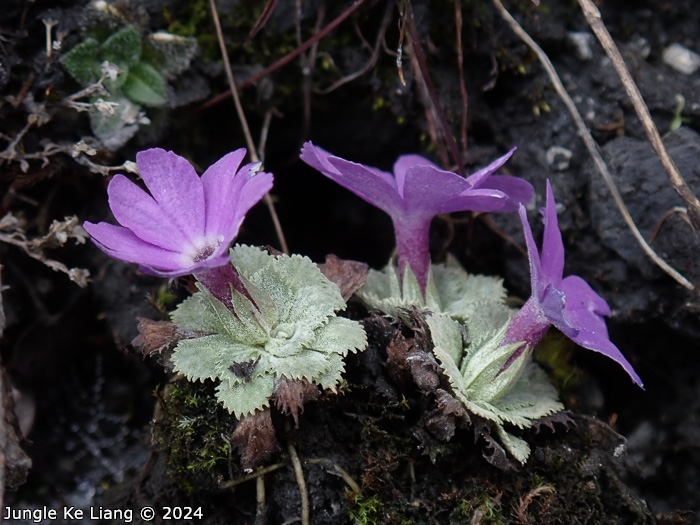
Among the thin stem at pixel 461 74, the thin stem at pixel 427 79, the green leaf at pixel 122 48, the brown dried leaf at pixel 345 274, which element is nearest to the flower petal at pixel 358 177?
the brown dried leaf at pixel 345 274

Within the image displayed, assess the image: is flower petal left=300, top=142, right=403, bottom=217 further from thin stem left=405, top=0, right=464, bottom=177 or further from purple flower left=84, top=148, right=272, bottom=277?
thin stem left=405, top=0, right=464, bottom=177

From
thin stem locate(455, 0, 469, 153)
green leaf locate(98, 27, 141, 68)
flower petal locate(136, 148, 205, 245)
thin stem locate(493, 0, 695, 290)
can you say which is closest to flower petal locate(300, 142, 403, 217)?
flower petal locate(136, 148, 205, 245)

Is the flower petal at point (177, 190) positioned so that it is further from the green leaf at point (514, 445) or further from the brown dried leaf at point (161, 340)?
the green leaf at point (514, 445)

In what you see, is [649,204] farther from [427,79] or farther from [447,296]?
[427,79]

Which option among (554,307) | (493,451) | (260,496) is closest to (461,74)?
(554,307)

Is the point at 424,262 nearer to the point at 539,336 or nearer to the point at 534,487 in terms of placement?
the point at 539,336

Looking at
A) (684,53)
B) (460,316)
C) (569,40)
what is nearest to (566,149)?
(569,40)
